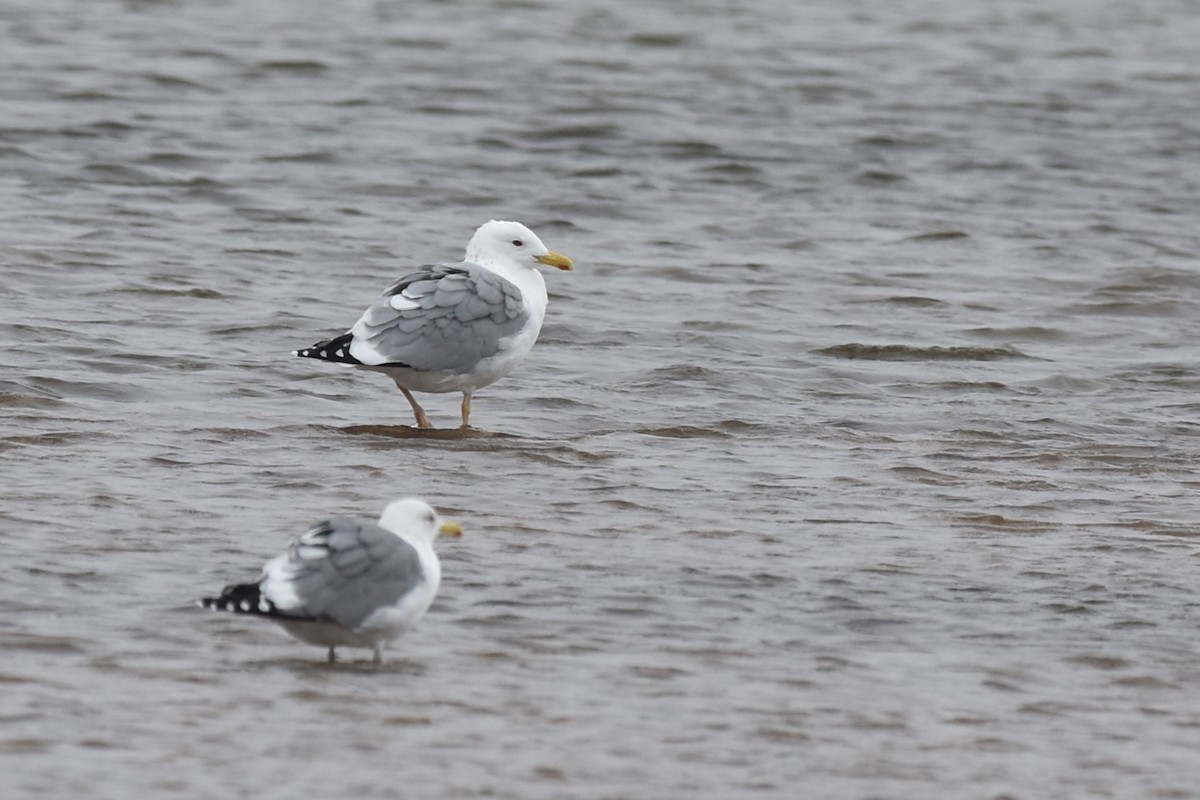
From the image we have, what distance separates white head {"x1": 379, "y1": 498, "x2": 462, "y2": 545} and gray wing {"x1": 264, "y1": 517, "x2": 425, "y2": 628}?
7 cm

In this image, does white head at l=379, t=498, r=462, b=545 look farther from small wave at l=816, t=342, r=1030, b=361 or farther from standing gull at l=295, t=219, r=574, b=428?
small wave at l=816, t=342, r=1030, b=361

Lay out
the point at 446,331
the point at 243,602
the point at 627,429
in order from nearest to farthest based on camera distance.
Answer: the point at 243,602, the point at 446,331, the point at 627,429

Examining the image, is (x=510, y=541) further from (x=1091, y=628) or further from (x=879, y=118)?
(x=879, y=118)

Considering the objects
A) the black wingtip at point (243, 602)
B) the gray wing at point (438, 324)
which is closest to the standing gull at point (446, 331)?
the gray wing at point (438, 324)

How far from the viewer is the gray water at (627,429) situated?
17.7 feet

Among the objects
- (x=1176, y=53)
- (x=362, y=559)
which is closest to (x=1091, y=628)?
(x=362, y=559)

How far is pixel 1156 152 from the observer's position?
18969 mm

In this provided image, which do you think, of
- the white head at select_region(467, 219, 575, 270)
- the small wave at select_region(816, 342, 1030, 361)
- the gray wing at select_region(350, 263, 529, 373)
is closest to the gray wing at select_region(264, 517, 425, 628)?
the gray wing at select_region(350, 263, 529, 373)

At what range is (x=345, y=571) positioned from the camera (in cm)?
575

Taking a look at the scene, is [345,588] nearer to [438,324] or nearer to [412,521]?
[412,521]

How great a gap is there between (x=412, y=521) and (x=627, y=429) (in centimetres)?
356

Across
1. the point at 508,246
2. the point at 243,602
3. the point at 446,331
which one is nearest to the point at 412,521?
the point at 243,602

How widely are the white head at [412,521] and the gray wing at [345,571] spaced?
74mm

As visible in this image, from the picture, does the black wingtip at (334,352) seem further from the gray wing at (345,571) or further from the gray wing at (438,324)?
the gray wing at (345,571)
